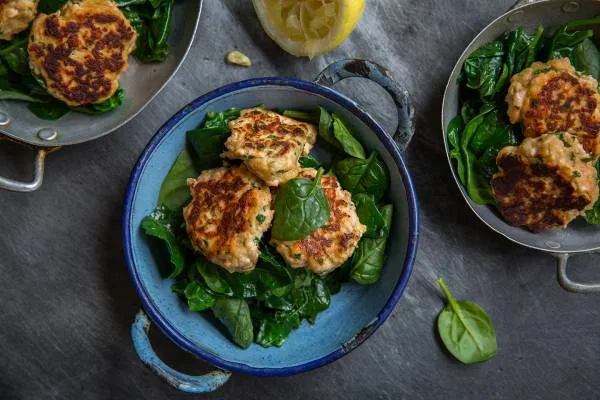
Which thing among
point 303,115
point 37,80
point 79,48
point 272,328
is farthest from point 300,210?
point 37,80

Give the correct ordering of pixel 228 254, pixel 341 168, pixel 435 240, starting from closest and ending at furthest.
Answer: pixel 228 254 → pixel 341 168 → pixel 435 240

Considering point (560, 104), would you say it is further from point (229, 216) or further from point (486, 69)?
point (229, 216)

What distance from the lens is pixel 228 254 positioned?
1869 millimetres

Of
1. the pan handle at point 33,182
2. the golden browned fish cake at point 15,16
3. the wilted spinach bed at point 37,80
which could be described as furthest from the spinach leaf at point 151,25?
the pan handle at point 33,182

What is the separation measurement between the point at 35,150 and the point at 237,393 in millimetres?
1321

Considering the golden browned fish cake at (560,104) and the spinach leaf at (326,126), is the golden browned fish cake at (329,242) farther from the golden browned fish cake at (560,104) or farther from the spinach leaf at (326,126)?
the golden browned fish cake at (560,104)

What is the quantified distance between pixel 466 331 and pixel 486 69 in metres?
1.06

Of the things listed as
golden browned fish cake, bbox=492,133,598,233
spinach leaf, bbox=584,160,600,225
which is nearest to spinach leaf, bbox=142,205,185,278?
golden browned fish cake, bbox=492,133,598,233

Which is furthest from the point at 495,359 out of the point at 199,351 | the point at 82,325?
the point at 82,325

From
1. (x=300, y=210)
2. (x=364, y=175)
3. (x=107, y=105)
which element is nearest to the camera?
(x=300, y=210)

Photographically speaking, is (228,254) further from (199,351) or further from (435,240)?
(435,240)

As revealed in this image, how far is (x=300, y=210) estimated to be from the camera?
179cm

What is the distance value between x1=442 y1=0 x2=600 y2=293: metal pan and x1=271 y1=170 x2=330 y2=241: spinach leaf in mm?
617

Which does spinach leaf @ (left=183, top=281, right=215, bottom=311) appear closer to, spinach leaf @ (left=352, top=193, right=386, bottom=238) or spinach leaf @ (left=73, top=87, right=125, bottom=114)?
spinach leaf @ (left=352, top=193, right=386, bottom=238)
